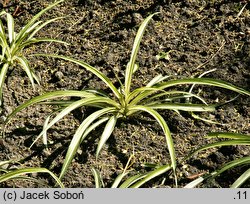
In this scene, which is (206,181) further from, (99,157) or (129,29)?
(129,29)

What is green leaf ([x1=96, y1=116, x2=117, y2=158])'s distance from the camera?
2237mm

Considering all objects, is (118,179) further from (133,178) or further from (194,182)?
(194,182)

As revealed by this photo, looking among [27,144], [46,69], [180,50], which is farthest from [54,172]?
[180,50]

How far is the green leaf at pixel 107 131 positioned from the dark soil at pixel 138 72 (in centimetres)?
10

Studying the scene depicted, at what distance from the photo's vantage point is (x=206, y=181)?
2.23m

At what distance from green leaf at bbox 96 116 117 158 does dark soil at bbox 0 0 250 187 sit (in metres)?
0.10

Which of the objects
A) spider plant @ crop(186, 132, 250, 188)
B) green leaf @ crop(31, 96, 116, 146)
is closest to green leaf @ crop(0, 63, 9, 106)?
green leaf @ crop(31, 96, 116, 146)

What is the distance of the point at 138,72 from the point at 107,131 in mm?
480

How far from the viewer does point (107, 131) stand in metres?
2.32

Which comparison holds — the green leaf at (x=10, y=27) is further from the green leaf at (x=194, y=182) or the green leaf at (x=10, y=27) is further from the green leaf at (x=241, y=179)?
the green leaf at (x=241, y=179)

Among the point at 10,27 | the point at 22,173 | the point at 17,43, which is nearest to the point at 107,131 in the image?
the point at 22,173

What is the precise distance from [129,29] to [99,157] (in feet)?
2.73

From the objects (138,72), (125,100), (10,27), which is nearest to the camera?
(125,100)

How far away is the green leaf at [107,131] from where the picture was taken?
7.34ft
